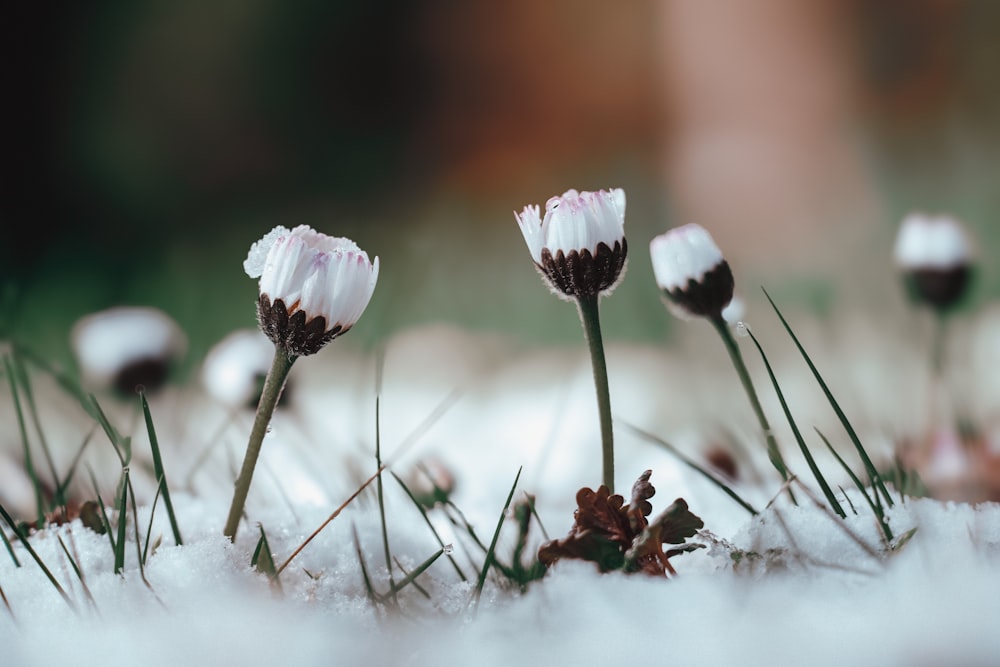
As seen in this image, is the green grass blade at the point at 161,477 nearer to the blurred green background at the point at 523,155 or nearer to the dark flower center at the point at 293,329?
the dark flower center at the point at 293,329

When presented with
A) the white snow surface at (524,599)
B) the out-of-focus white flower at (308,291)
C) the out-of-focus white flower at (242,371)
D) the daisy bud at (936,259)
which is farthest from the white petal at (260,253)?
the daisy bud at (936,259)

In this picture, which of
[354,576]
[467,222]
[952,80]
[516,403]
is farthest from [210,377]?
[952,80]

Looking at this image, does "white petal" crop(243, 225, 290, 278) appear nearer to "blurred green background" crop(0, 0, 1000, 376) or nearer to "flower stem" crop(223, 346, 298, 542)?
"flower stem" crop(223, 346, 298, 542)

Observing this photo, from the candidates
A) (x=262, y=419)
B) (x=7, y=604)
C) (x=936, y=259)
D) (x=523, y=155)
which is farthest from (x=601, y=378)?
(x=523, y=155)

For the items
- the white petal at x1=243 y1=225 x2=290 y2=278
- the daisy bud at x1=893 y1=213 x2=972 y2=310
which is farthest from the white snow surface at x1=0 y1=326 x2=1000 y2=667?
the daisy bud at x1=893 y1=213 x2=972 y2=310

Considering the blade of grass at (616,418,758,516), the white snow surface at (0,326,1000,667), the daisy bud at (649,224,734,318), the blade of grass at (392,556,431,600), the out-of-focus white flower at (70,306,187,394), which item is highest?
the daisy bud at (649,224,734,318)
